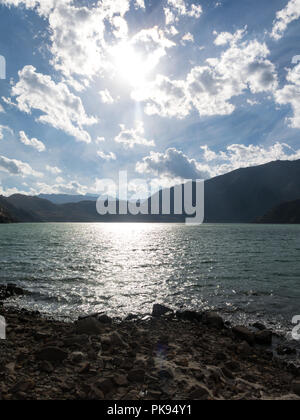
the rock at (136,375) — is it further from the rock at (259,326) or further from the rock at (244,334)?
the rock at (259,326)

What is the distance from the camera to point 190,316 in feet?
50.6

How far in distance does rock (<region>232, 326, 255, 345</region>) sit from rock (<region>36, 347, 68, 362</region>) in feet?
30.3

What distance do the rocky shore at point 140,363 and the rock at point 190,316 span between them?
115 cm

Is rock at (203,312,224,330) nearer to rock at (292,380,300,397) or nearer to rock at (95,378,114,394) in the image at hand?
rock at (292,380,300,397)

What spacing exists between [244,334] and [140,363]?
705 cm

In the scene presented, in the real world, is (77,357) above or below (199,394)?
below

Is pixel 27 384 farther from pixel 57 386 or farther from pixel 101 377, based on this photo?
pixel 101 377

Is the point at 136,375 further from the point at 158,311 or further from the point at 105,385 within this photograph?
the point at 158,311

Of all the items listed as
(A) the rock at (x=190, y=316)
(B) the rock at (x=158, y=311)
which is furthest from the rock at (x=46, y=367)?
(A) the rock at (x=190, y=316)

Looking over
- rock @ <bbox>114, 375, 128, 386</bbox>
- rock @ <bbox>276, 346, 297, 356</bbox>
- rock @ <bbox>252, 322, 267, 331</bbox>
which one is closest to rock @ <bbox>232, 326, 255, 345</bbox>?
rock @ <bbox>276, 346, 297, 356</bbox>

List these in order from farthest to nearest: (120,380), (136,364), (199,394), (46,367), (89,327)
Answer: (89,327) < (136,364) < (46,367) < (120,380) < (199,394)

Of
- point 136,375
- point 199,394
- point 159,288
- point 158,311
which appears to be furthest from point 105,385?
point 159,288

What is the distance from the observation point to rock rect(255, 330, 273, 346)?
489 inches

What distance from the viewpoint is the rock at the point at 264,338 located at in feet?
40.7
